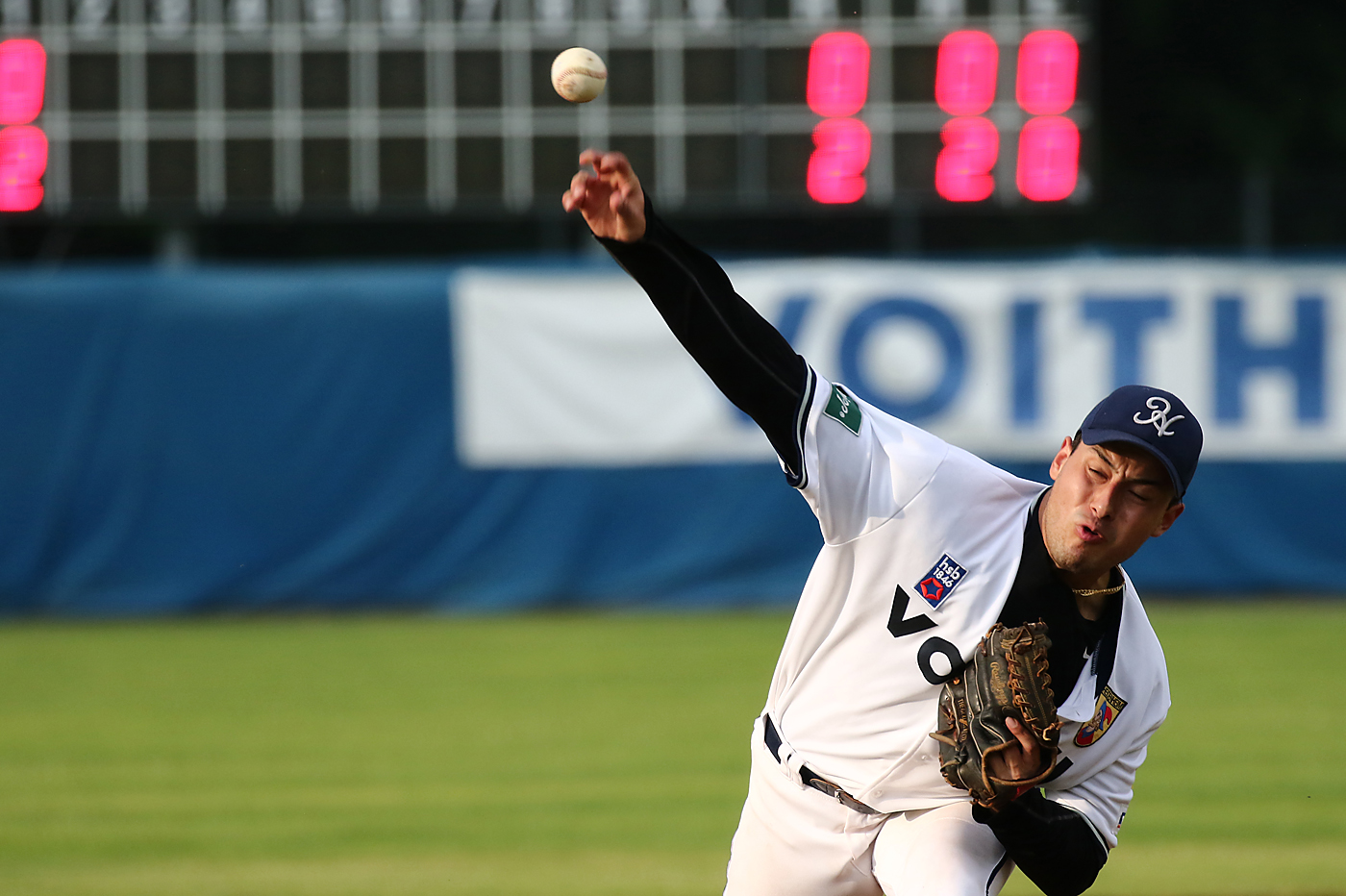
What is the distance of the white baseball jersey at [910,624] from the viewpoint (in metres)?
3.04

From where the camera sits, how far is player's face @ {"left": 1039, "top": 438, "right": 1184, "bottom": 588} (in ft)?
9.67

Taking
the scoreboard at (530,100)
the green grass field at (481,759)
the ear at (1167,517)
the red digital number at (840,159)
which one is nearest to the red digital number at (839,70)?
the scoreboard at (530,100)

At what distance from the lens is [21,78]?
395 inches

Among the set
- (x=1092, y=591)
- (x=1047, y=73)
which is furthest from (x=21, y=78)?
(x=1092, y=591)

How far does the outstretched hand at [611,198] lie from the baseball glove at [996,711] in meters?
1.03

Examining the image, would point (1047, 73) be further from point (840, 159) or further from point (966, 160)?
point (840, 159)

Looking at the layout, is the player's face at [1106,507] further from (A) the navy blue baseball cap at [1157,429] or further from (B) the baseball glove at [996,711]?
(B) the baseball glove at [996,711]

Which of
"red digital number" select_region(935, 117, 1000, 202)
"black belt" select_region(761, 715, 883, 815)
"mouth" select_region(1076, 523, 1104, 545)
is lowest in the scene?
"black belt" select_region(761, 715, 883, 815)

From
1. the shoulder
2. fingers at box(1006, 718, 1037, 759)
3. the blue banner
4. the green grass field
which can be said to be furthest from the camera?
the blue banner

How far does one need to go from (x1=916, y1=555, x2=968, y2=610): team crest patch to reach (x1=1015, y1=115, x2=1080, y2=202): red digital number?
7511 mm

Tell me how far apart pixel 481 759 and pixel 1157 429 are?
4336 millimetres

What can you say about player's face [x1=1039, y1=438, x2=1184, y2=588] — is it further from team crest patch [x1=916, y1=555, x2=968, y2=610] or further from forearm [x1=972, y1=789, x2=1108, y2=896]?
forearm [x1=972, y1=789, x2=1108, y2=896]

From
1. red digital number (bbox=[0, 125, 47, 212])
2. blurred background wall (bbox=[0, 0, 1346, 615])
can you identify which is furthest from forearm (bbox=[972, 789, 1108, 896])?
red digital number (bbox=[0, 125, 47, 212])

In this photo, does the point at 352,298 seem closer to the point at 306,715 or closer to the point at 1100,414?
the point at 306,715
